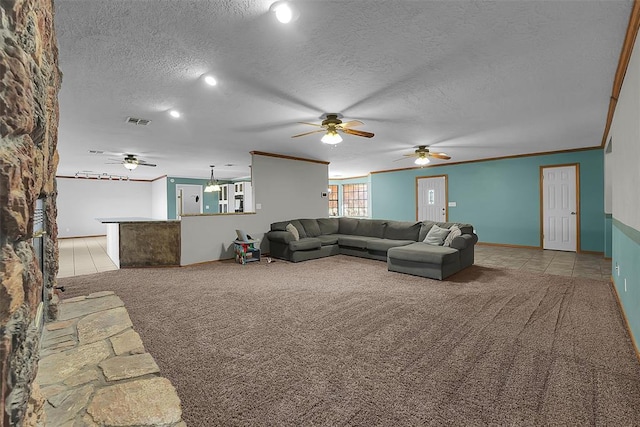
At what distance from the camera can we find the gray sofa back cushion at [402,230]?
19.9 ft

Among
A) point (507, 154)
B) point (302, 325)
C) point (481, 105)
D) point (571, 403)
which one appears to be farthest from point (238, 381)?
point (507, 154)

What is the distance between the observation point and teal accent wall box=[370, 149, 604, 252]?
20.9 feet

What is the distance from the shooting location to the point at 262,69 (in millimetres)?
2711

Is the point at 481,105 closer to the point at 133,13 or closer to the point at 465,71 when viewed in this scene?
the point at 465,71

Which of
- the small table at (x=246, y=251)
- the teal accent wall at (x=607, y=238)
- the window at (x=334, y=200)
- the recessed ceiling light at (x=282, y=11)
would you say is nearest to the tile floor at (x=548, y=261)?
the teal accent wall at (x=607, y=238)

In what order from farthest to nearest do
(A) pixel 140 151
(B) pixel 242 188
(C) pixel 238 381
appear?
1. (B) pixel 242 188
2. (A) pixel 140 151
3. (C) pixel 238 381

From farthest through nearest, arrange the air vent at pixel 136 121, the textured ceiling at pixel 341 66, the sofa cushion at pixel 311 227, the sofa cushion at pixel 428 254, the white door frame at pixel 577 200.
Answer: the sofa cushion at pixel 311 227 → the white door frame at pixel 577 200 → the sofa cushion at pixel 428 254 → the air vent at pixel 136 121 → the textured ceiling at pixel 341 66

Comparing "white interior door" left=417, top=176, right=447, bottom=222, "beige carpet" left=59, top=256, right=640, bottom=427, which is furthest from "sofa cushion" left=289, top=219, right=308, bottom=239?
"white interior door" left=417, top=176, right=447, bottom=222

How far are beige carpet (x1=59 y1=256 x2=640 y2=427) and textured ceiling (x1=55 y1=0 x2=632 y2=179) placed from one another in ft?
7.77

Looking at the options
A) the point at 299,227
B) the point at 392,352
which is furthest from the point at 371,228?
the point at 392,352

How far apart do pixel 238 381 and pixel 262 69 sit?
2.55 m

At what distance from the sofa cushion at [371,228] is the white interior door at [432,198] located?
2930mm

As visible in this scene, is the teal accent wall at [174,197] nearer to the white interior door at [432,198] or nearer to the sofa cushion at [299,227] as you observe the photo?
the sofa cushion at [299,227]

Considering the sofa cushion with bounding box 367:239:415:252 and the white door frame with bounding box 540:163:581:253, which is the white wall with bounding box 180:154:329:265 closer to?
the sofa cushion with bounding box 367:239:415:252
